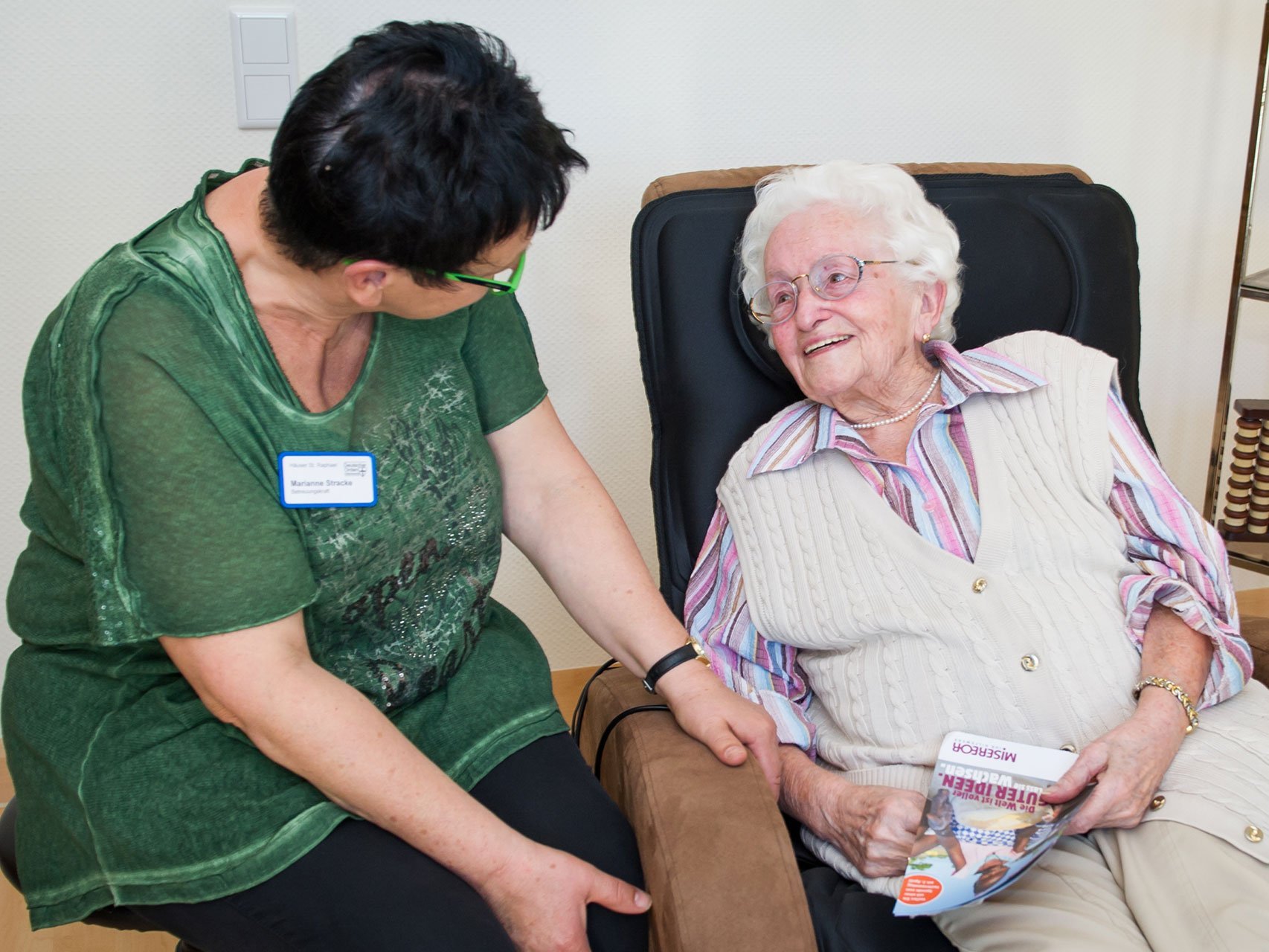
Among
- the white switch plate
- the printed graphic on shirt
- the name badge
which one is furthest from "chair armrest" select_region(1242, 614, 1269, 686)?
the white switch plate

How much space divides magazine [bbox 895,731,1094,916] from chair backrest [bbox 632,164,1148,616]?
51cm

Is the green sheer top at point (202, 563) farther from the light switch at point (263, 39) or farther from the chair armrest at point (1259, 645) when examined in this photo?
the chair armrest at point (1259, 645)

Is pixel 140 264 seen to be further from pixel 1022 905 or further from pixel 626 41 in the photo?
pixel 626 41

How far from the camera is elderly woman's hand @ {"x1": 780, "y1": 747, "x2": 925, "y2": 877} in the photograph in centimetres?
129

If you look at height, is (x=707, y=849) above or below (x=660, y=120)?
below

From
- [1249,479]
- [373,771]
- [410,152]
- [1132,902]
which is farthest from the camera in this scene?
[1249,479]

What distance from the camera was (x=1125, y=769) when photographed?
128cm

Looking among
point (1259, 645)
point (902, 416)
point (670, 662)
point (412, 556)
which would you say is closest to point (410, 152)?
point (412, 556)

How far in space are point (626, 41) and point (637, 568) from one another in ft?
3.79

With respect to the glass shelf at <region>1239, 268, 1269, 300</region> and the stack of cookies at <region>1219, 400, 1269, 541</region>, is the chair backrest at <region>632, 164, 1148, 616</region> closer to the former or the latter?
the stack of cookies at <region>1219, 400, 1269, 541</region>

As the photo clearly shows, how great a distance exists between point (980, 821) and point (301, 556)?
0.71 metres

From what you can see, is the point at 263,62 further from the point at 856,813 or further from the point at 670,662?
the point at 856,813

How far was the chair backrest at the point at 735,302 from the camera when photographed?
64.9 inches

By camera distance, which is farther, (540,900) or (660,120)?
(660,120)
